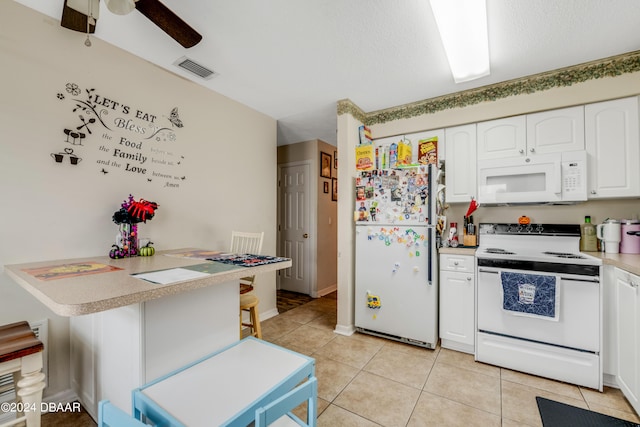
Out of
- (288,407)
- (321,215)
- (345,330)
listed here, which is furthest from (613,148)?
(321,215)

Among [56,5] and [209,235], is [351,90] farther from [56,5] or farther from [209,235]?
[56,5]

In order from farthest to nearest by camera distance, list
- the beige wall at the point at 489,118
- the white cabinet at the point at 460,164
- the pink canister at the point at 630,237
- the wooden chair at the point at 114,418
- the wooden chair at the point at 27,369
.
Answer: the white cabinet at the point at 460,164 → the beige wall at the point at 489,118 → the pink canister at the point at 630,237 → the wooden chair at the point at 27,369 → the wooden chair at the point at 114,418

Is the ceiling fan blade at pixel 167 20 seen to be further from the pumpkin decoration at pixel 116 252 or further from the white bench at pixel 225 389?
the white bench at pixel 225 389

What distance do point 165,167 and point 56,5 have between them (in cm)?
118

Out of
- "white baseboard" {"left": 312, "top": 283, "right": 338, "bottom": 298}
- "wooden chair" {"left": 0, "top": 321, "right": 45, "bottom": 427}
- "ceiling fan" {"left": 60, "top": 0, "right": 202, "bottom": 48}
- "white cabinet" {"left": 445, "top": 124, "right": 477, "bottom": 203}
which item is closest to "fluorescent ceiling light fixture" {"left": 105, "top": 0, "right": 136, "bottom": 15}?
"ceiling fan" {"left": 60, "top": 0, "right": 202, "bottom": 48}

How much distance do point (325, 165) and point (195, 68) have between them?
8.31 feet

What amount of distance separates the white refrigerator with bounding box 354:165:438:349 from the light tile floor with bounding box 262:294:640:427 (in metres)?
0.24

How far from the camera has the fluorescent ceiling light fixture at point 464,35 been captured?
163 cm

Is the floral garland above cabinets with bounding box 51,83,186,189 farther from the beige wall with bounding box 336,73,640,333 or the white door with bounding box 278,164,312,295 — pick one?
the white door with bounding box 278,164,312,295

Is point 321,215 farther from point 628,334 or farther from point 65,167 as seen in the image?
point 628,334

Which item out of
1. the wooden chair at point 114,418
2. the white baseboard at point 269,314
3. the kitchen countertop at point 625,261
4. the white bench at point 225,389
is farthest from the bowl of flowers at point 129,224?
the kitchen countertop at point 625,261

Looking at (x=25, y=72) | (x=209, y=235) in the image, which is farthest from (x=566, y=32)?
(x=25, y=72)

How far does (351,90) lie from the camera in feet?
9.10

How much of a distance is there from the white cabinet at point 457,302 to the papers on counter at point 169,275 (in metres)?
2.18
